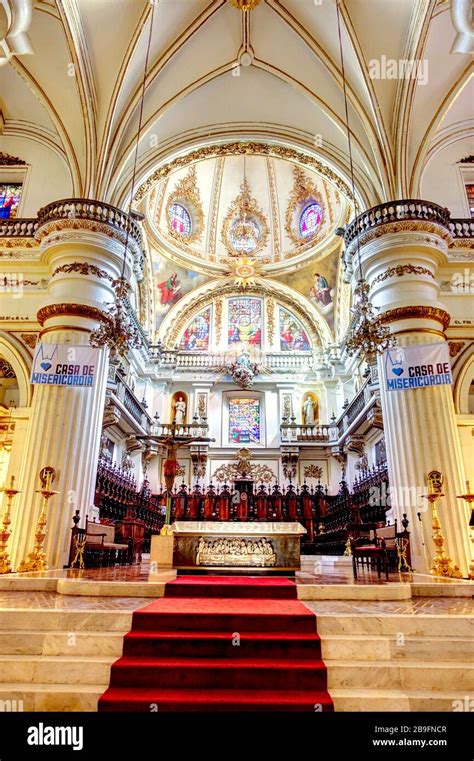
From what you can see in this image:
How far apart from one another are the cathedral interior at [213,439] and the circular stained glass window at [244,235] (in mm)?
4395

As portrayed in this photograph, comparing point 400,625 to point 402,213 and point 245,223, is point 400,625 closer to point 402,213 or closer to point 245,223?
point 402,213

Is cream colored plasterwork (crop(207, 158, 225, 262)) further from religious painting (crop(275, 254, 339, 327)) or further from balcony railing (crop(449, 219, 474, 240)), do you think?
balcony railing (crop(449, 219, 474, 240))

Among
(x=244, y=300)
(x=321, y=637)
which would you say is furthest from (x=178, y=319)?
(x=321, y=637)

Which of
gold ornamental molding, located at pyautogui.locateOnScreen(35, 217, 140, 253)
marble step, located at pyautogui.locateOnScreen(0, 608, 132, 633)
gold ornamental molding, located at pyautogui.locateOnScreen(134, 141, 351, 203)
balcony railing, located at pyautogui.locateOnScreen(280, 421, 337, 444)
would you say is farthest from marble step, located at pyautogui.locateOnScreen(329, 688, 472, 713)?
balcony railing, located at pyautogui.locateOnScreen(280, 421, 337, 444)

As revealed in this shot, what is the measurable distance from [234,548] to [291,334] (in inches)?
646

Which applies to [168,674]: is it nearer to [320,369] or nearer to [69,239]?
[69,239]

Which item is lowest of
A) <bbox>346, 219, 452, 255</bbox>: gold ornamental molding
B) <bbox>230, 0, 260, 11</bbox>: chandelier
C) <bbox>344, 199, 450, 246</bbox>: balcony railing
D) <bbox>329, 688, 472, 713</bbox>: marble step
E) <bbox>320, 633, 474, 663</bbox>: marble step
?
<bbox>329, 688, 472, 713</bbox>: marble step

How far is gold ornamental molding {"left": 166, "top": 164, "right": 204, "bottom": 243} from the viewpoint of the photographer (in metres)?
21.2

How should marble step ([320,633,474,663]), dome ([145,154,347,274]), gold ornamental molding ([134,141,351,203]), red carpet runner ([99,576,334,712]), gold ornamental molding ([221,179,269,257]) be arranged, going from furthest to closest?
gold ornamental molding ([221,179,269,257]), dome ([145,154,347,274]), gold ornamental molding ([134,141,351,203]), marble step ([320,633,474,663]), red carpet runner ([99,576,334,712])

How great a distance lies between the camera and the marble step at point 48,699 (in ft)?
11.3

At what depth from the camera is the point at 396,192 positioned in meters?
12.1

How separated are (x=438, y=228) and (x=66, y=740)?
475 inches

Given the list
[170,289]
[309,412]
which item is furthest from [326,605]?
[170,289]

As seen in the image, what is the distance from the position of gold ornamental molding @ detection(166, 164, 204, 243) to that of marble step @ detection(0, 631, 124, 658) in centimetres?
1957
